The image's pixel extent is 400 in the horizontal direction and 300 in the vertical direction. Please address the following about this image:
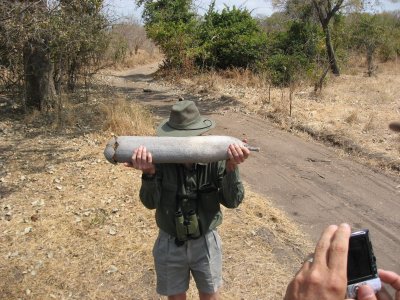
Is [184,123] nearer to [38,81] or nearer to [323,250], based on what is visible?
[323,250]

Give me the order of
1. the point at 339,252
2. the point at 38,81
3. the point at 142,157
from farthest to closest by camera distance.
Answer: the point at 38,81
the point at 142,157
the point at 339,252

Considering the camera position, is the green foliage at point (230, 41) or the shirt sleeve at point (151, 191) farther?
the green foliage at point (230, 41)

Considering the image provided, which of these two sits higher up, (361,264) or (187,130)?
(187,130)

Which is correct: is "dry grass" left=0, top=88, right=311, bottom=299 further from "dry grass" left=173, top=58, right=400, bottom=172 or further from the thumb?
"dry grass" left=173, top=58, right=400, bottom=172

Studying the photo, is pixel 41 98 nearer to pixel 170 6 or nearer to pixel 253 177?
pixel 253 177

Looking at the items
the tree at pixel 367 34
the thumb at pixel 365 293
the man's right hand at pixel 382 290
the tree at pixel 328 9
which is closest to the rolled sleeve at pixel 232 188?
the man's right hand at pixel 382 290

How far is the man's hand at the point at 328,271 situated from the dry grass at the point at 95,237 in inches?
120

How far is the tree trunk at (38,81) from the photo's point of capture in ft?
31.4

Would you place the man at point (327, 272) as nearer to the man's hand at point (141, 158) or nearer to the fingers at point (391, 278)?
the fingers at point (391, 278)

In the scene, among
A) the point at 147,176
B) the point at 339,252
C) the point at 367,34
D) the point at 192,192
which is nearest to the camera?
the point at 339,252

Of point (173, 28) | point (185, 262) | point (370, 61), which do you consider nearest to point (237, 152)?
point (185, 262)

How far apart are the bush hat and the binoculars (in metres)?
0.48

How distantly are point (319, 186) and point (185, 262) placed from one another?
4.65 m

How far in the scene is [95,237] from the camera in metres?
4.79
